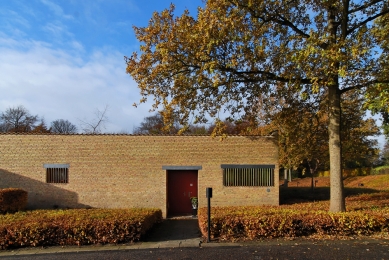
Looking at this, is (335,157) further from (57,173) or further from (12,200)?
(12,200)

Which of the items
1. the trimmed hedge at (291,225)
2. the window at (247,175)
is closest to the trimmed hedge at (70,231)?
the trimmed hedge at (291,225)

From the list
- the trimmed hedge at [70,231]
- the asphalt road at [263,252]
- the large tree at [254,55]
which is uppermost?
the large tree at [254,55]

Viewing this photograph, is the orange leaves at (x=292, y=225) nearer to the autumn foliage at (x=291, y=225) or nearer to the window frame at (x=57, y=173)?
the autumn foliage at (x=291, y=225)

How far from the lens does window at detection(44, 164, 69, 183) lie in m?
14.0

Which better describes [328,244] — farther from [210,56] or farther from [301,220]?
[210,56]

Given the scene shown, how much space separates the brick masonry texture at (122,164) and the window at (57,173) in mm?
167

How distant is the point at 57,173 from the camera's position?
14031 mm

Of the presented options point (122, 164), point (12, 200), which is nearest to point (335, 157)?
point (122, 164)

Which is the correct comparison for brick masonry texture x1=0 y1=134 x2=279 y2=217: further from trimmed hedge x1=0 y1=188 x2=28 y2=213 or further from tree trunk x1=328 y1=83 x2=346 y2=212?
tree trunk x1=328 y1=83 x2=346 y2=212

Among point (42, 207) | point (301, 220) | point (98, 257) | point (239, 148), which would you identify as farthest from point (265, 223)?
point (42, 207)

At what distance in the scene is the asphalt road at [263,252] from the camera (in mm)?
6840

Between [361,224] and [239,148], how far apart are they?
6363mm

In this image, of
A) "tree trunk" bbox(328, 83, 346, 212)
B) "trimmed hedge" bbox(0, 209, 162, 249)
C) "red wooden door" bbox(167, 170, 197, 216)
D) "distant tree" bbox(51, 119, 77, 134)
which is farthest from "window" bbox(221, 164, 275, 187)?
"distant tree" bbox(51, 119, 77, 134)

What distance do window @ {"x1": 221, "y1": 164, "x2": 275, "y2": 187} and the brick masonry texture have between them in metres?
0.19
